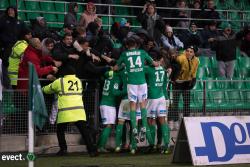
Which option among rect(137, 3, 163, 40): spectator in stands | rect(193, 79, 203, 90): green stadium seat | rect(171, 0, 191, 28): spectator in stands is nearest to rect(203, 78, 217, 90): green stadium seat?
rect(193, 79, 203, 90): green stadium seat

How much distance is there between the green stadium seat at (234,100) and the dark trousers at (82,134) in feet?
14.0

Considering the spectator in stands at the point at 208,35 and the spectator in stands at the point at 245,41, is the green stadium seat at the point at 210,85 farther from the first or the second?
the spectator in stands at the point at 245,41

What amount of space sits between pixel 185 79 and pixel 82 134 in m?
3.82

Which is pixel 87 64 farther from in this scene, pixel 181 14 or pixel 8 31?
pixel 181 14

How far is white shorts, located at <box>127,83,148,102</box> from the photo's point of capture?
53.9 feet

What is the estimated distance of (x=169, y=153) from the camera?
56.1 ft

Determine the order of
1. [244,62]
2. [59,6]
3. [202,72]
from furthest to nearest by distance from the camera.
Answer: [244,62], [59,6], [202,72]

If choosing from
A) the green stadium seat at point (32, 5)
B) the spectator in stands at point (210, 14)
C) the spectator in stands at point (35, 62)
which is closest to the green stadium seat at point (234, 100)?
the spectator in stands at point (35, 62)

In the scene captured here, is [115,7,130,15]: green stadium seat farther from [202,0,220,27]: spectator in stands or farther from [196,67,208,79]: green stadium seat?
[196,67,208,79]: green stadium seat

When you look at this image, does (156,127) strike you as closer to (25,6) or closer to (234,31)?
(25,6)

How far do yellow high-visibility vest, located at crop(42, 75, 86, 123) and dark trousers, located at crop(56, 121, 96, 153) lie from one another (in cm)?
13

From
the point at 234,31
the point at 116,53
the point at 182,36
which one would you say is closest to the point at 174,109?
the point at 116,53

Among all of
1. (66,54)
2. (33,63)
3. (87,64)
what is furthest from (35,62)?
(87,64)

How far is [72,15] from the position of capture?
19906 millimetres
